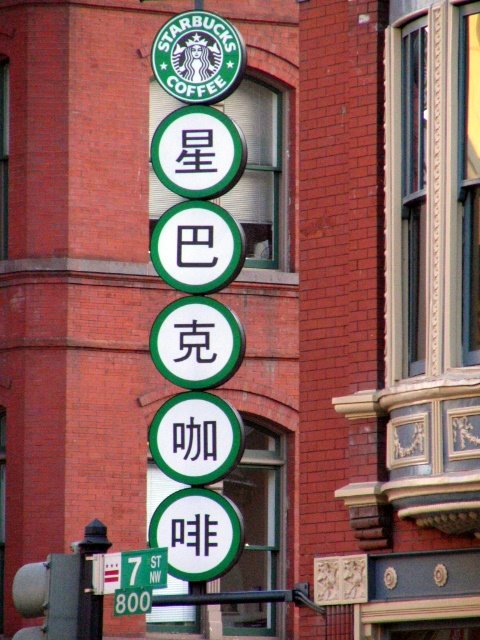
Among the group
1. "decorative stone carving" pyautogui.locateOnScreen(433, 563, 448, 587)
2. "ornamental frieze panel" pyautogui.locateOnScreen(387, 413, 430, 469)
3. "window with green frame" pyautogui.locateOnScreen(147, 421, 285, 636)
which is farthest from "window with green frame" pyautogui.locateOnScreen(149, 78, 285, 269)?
"decorative stone carving" pyautogui.locateOnScreen(433, 563, 448, 587)

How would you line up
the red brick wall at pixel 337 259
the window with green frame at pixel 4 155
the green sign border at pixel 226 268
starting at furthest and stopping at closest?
1. the window with green frame at pixel 4 155
2. the green sign border at pixel 226 268
3. the red brick wall at pixel 337 259

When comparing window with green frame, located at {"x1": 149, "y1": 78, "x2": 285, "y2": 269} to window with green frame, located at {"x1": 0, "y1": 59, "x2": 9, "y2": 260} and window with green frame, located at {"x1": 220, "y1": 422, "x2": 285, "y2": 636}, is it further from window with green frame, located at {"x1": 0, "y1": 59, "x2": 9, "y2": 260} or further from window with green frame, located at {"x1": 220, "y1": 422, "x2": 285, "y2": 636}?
window with green frame, located at {"x1": 220, "y1": 422, "x2": 285, "y2": 636}

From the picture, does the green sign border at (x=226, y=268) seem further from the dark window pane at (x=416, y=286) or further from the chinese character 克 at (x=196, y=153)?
the dark window pane at (x=416, y=286)

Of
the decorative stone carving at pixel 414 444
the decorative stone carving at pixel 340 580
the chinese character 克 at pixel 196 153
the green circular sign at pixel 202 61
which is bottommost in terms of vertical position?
the decorative stone carving at pixel 340 580

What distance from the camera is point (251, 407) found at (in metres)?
24.5

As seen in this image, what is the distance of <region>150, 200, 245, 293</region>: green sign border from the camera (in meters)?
15.2

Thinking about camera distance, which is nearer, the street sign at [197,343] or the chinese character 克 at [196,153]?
the street sign at [197,343]

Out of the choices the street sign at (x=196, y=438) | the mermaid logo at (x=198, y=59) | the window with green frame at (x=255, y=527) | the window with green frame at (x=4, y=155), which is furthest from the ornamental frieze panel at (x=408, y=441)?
the window with green frame at (x=4, y=155)

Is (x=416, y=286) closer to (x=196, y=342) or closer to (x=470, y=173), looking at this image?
(x=470, y=173)

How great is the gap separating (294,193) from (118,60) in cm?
278

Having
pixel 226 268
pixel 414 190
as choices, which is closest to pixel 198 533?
pixel 226 268

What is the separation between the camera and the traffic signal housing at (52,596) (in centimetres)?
1088

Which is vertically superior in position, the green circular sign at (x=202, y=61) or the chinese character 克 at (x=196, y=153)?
the green circular sign at (x=202, y=61)

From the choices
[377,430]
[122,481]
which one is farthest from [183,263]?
[122,481]
